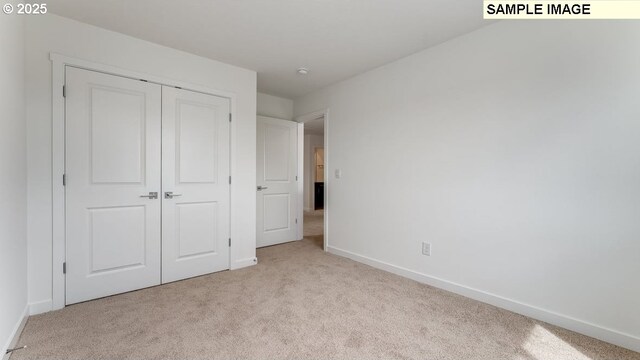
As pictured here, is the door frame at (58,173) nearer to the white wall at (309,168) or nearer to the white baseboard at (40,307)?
the white baseboard at (40,307)

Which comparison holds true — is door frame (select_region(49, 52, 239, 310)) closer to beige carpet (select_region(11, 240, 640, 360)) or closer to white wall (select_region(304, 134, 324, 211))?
beige carpet (select_region(11, 240, 640, 360))

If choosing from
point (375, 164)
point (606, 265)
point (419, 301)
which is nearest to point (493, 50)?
point (375, 164)

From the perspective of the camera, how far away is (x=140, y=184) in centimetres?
256

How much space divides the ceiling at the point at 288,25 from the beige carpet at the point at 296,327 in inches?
93.3

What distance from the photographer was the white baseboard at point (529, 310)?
1739mm

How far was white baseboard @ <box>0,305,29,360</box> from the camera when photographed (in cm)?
156

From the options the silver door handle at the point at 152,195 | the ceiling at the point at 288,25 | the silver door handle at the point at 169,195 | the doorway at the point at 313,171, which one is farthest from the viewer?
the doorway at the point at 313,171

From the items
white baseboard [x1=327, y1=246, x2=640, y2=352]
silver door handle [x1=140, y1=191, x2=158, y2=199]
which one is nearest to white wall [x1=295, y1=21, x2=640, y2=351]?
white baseboard [x1=327, y1=246, x2=640, y2=352]

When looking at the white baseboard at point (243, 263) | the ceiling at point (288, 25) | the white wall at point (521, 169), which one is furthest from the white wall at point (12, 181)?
the white wall at point (521, 169)

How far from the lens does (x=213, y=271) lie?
3.04 metres

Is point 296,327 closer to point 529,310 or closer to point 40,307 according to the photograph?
point 529,310

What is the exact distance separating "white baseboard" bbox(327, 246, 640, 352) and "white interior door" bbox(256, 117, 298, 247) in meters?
1.81

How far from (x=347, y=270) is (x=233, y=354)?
5.61 ft

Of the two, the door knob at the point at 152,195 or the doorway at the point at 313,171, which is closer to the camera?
the door knob at the point at 152,195
